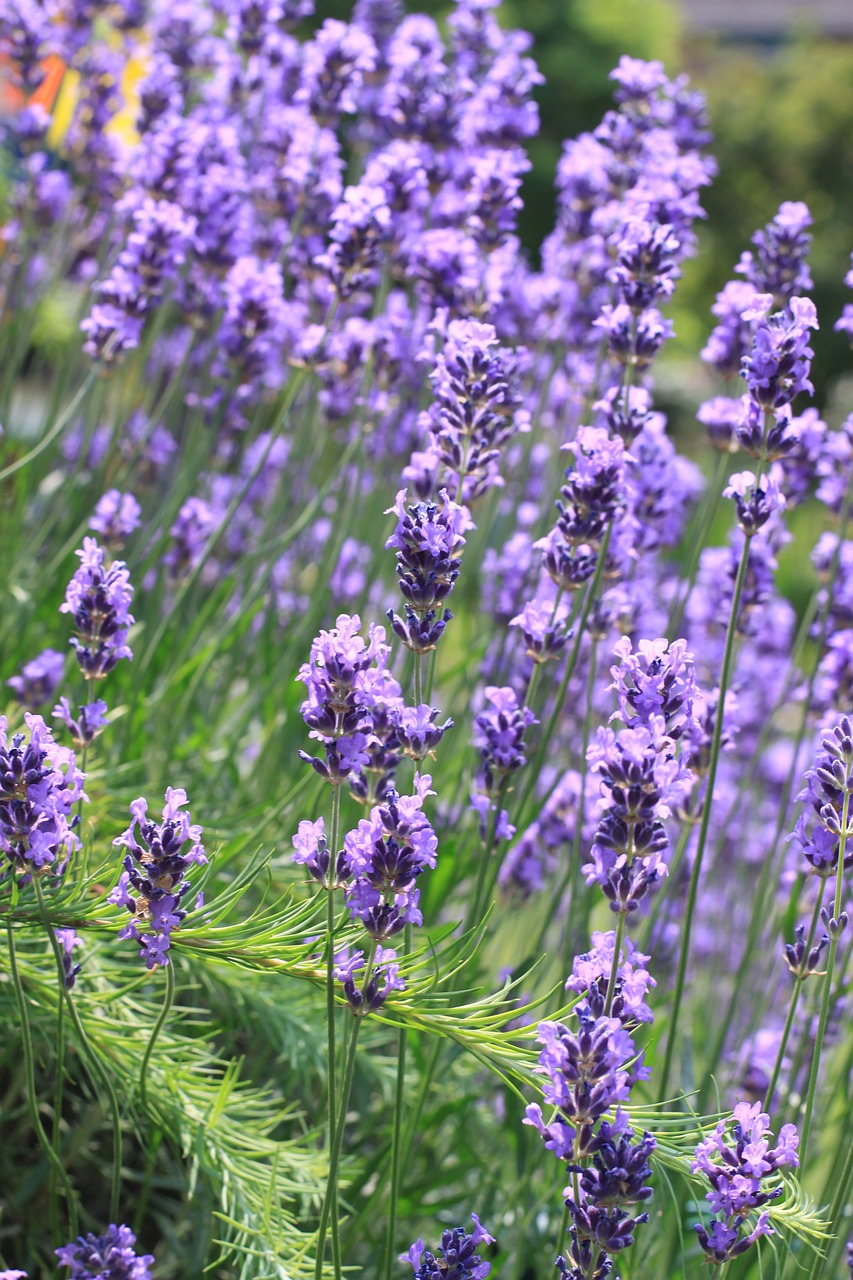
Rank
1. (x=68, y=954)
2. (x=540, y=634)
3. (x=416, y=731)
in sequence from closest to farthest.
Answer: 1. (x=416, y=731)
2. (x=68, y=954)
3. (x=540, y=634)

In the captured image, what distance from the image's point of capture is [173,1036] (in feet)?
5.74

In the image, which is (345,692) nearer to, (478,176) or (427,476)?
(427,476)

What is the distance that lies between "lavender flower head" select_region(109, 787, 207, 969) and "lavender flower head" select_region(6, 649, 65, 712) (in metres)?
0.91

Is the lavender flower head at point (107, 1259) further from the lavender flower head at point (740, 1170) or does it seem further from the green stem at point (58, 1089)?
the lavender flower head at point (740, 1170)

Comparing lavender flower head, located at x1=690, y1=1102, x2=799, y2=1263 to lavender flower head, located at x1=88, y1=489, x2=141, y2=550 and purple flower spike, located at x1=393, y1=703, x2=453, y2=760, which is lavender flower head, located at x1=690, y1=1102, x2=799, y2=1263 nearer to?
purple flower spike, located at x1=393, y1=703, x2=453, y2=760

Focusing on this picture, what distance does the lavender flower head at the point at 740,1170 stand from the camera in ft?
4.06

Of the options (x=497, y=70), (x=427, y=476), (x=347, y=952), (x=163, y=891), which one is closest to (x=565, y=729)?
(x=427, y=476)

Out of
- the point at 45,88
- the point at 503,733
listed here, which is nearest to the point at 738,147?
the point at 45,88

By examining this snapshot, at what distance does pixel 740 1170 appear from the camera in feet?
4.09

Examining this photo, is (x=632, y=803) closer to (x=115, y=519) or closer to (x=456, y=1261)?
(x=456, y=1261)

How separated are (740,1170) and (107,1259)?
729 millimetres

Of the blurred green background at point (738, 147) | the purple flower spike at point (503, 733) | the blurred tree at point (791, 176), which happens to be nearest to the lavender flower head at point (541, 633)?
the purple flower spike at point (503, 733)

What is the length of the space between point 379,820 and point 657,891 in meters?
1.52

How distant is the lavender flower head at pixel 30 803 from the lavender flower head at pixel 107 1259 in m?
0.46
